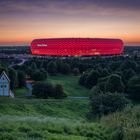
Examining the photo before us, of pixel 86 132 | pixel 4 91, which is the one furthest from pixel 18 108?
pixel 86 132

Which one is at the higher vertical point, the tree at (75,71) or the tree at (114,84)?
the tree at (114,84)

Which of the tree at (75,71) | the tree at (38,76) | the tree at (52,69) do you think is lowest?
the tree at (75,71)

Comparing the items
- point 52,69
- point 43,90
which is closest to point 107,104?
point 43,90

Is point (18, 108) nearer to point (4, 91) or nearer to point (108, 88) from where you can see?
point (4, 91)

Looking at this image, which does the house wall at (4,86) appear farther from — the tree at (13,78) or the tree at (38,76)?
the tree at (38,76)

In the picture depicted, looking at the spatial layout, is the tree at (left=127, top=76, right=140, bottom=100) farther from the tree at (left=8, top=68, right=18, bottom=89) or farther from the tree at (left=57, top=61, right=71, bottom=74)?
the tree at (left=57, top=61, right=71, bottom=74)

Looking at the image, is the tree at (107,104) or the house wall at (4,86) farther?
the house wall at (4,86)

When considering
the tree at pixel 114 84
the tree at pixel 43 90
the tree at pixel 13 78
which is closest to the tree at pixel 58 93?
the tree at pixel 43 90

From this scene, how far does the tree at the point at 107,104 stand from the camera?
135 ft

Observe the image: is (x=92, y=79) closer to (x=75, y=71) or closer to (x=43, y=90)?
(x=43, y=90)

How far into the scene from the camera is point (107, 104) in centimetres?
4244

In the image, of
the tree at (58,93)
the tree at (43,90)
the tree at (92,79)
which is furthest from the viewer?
the tree at (92,79)

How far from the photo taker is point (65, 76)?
9950 cm

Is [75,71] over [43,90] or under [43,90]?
under
